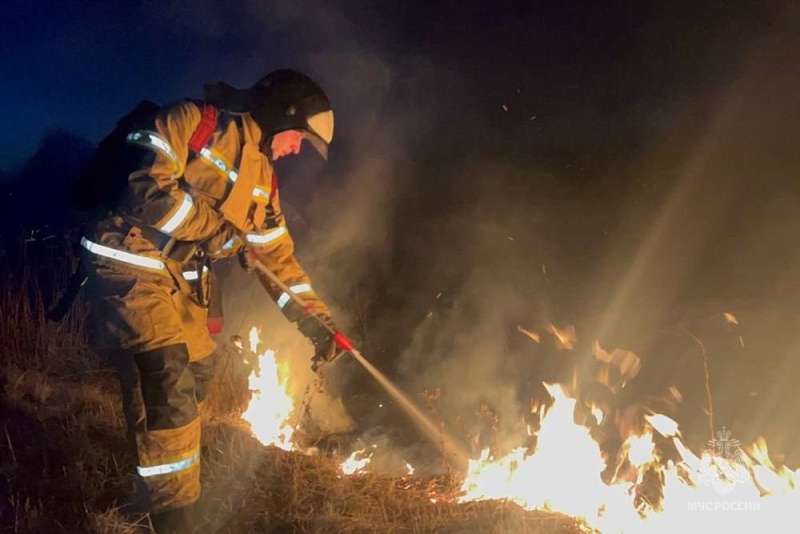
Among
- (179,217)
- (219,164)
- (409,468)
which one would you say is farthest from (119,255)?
(409,468)

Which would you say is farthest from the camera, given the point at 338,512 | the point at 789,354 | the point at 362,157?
the point at 362,157

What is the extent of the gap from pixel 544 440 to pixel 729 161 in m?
4.34

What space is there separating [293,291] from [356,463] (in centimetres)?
123

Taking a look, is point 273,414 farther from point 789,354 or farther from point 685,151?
point 685,151

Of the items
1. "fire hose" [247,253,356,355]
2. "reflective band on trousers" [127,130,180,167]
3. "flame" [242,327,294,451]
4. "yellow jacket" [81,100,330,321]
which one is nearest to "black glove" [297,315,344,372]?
"fire hose" [247,253,356,355]

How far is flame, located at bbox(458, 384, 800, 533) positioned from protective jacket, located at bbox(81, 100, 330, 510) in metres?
1.62

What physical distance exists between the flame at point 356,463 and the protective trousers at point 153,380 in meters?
1.05

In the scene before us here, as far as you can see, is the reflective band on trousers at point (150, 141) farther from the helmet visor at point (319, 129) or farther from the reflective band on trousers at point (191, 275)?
the helmet visor at point (319, 129)

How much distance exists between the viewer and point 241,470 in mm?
3801

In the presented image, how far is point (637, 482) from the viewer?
389cm

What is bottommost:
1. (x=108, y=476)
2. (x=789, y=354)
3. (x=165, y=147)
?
(x=108, y=476)

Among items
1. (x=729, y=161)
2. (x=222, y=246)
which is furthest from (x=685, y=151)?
(x=222, y=246)

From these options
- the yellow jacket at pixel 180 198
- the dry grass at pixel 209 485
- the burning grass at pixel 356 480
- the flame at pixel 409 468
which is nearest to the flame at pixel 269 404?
the burning grass at pixel 356 480
